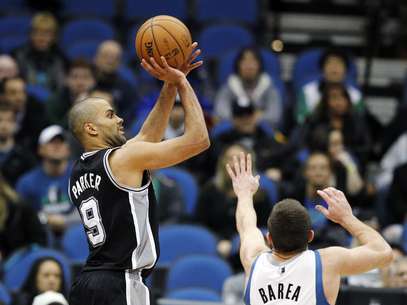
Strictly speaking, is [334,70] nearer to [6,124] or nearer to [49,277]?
[6,124]

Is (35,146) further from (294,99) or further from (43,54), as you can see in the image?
(294,99)

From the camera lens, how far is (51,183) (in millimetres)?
10250

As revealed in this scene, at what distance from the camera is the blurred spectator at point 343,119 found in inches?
440

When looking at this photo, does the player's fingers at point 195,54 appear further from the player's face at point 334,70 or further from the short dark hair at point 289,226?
the player's face at point 334,70

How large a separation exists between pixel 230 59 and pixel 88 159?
6.64 m

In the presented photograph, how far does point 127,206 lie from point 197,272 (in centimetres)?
327

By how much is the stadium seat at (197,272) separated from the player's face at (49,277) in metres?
1.03

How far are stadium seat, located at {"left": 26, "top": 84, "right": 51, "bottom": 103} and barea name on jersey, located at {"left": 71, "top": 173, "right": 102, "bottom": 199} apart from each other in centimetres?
→ 565

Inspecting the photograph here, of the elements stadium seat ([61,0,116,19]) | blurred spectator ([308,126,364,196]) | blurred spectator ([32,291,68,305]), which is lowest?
blurred spectator ([32,291,68,305])

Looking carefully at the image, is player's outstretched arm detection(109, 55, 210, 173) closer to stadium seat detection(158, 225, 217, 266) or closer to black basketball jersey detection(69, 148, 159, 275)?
black basketball jersey detection(69, 148, 159, 275)

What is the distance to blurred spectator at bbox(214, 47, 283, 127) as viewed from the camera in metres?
11.8

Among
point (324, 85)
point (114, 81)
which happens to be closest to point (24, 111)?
point (114, 81)

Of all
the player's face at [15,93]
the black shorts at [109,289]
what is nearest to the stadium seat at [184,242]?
the player's face at [15,93]

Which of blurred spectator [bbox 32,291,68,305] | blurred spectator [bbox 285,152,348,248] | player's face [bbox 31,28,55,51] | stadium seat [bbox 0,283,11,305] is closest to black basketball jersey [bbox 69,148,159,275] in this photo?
blurred spectator [bbox 32,291,68,305]
